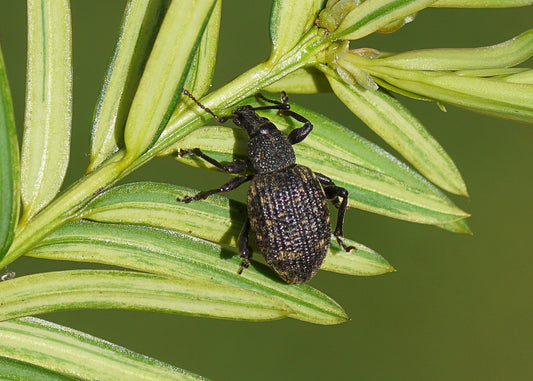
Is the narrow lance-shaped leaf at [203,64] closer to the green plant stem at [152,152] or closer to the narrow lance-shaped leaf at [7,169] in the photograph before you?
the green plant stem at [152,152]

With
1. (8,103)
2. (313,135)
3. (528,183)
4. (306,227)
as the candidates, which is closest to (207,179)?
(306,227)

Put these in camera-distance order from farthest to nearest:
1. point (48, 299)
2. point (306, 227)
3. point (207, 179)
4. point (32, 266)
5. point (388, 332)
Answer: point (388, 332) < point (207, 179) < point (32, 266) < point (306, 227) < point (48, 299)

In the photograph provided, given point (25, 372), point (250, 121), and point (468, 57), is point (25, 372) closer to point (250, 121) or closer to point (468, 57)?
point (250, 121)

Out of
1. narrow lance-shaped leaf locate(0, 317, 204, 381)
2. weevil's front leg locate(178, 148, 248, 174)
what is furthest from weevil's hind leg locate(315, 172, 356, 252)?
narrow lance-shaped leaf locate(0, 317, 204, 381)

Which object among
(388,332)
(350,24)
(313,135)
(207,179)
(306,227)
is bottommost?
(388,332)

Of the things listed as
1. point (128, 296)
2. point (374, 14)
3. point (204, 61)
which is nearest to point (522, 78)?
point (374, 14)

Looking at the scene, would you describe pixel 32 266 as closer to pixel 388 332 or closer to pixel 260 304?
pixel 388 332
